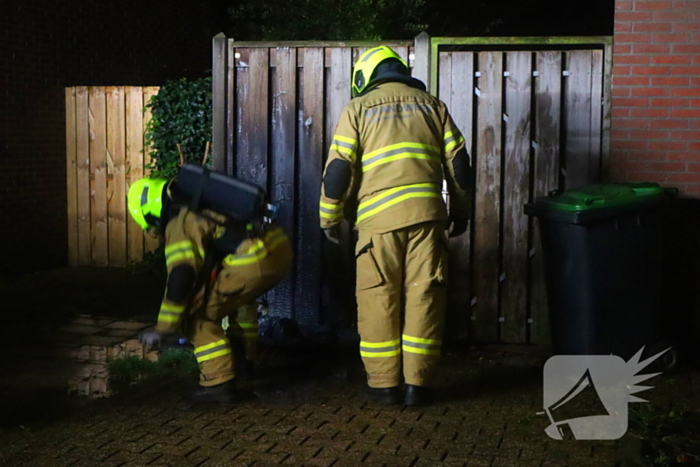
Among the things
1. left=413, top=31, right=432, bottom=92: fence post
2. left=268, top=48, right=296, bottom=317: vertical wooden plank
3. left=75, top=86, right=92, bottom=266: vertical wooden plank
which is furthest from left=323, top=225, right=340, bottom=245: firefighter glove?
left=75, top=86, right=92, bottom=266: vertical wooden plank

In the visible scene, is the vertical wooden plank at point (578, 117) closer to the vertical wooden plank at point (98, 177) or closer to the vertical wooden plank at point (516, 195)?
the vertical wooden plank at point (516, 195)

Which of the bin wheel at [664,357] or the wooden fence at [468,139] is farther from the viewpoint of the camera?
the wooden fence at [468,139]

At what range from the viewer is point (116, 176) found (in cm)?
1005

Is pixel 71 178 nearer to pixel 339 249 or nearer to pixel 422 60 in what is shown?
pixel 339 249

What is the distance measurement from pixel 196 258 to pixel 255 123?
1.95 meters

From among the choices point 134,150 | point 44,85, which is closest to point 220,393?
point 134,150

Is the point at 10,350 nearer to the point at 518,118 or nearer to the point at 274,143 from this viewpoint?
the point at 274,143

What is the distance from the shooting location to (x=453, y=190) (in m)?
5.23

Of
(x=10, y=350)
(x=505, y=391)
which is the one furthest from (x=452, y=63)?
(x=10, y=350)

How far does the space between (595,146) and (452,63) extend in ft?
3.61

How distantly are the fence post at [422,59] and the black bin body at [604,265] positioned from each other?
4.13 feet

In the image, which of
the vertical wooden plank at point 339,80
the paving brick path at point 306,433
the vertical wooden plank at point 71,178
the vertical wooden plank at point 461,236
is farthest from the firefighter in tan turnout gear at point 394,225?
the vertical wooden plank at point 71,178

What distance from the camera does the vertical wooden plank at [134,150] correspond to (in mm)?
9812

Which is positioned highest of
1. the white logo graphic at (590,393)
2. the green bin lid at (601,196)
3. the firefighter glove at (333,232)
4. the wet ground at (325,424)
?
the green bin lid at (601,196)
